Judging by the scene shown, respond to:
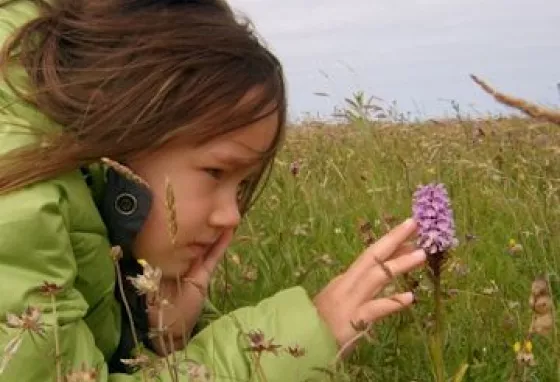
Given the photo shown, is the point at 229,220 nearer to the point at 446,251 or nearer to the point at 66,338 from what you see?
the point at 66,338

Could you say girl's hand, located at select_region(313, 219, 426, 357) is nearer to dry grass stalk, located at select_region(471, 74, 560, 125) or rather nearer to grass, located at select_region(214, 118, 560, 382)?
grass, located at select_region(214, 118, 560, 382)

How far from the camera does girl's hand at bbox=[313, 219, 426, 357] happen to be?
1677 millimetres

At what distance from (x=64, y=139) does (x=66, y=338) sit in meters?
0.32

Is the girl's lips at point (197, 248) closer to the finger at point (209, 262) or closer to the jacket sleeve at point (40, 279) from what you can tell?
the finger at point (209, 262)

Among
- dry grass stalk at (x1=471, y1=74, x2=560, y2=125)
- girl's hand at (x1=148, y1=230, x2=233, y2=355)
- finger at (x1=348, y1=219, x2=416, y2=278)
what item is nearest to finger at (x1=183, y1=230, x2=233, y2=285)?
girl's hand at (x1=148, y1=230, x2=233, y2=355)

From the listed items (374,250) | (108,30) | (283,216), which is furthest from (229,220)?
(283,216)

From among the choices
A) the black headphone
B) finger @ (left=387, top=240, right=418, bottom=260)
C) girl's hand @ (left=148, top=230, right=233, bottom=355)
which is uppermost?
the black headphone

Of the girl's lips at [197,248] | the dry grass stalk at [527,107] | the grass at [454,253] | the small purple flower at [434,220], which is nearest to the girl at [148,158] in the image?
the girl's lips at [197,248]

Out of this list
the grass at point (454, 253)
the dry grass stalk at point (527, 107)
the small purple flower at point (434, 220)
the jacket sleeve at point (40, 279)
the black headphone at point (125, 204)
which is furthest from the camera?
the grass at point (454, 253)

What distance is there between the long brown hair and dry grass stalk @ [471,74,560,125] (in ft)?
3.23

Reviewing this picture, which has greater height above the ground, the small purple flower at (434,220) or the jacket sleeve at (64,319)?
the small purple flower at (434,220)

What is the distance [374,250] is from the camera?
1.70 meters

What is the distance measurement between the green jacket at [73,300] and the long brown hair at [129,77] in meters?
0.03

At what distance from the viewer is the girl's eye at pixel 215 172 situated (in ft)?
5.80
